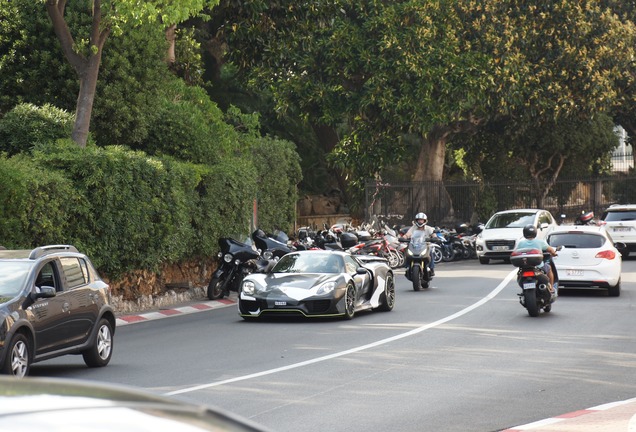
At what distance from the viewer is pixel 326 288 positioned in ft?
67.1

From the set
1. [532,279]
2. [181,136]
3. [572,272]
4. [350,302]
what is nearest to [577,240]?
[572,272]

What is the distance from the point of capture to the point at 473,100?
43250mm

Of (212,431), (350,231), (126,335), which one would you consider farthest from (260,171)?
(212,431)

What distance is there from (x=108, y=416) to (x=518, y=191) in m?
52.0

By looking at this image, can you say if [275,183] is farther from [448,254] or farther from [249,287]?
[249,287]

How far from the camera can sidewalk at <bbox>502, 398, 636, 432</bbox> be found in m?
9.80

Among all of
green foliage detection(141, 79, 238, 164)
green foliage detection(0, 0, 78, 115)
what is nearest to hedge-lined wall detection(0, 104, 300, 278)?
green foliage detection(141, 79, 238, 164)

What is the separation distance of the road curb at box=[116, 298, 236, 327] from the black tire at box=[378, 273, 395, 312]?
3862 mm

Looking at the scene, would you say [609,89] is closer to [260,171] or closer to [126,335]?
[260,171]

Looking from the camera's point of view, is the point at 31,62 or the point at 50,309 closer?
the point at 50,309

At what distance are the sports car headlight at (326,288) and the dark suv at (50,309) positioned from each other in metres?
5.55

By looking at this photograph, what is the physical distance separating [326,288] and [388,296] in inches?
96.6

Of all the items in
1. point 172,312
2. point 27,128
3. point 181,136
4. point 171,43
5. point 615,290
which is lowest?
→ point 615,290

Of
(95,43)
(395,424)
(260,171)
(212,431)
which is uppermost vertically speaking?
(95,43)
